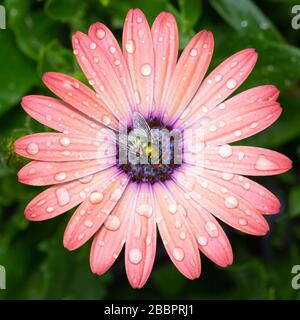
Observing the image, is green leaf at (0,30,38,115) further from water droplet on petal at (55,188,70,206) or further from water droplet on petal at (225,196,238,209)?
water droplet on petal at (225,196,238,209)

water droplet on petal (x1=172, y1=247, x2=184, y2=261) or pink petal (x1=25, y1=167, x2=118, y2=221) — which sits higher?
pink petal (x1=25, y1=167, x2=118, y2=221)

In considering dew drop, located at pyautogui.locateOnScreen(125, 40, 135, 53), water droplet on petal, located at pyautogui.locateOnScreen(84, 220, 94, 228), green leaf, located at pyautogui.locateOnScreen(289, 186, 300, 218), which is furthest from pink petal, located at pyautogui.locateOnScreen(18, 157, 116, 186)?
green leaf, located at pyautogui.locateOnScreen(289, 186, 300, 218)

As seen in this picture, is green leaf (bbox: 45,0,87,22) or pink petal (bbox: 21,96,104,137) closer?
pink petal (bbox: 21,96,104,137)

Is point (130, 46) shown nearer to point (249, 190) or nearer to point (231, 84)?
point (231, 84)

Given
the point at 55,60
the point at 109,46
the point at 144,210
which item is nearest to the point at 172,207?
the point at 144,210

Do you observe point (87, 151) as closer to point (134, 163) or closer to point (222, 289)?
point (134, 163)

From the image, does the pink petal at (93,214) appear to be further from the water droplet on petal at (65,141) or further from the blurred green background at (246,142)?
the blurred green background at (246,142)
